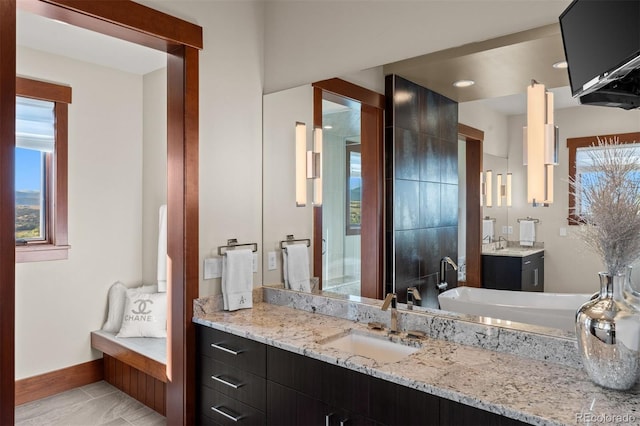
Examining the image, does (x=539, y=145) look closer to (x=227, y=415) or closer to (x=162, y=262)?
(x=227, y=415)

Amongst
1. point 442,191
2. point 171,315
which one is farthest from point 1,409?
point 442,191

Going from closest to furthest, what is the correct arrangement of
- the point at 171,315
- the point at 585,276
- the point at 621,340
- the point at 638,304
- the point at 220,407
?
1. the point at 621,340
2. the point at 638,304
3. the point at 585,276
4. the point at 220,407
5. the point at 171,315

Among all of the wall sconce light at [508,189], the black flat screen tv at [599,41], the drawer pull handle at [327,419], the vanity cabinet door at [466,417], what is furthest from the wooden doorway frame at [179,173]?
the black flat screen tv at [599,41]

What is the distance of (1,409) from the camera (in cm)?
168

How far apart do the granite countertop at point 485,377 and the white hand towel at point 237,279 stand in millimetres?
332

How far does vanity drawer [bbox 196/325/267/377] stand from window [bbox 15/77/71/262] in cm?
172

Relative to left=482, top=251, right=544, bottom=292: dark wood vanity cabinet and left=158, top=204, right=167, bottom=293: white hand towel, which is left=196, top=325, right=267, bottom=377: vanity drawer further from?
left=158, top=204, right=167, bottom=293: white hand towel

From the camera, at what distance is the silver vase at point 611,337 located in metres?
1.28

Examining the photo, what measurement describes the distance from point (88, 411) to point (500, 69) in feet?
10.6

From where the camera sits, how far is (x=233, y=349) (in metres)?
2.09

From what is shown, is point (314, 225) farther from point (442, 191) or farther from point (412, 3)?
point (412, 3)

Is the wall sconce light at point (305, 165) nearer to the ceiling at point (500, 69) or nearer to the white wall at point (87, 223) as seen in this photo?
the ceiling at point (500, 69)

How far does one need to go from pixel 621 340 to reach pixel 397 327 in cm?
90

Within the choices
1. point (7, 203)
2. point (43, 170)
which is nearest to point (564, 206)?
point (7, 203)
